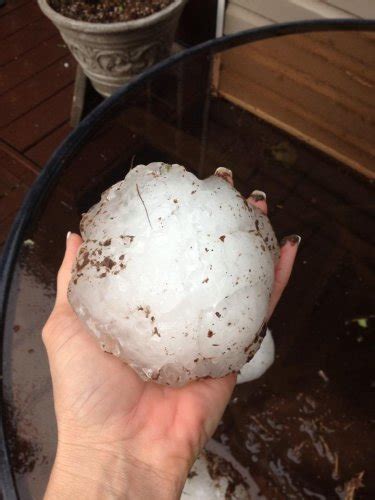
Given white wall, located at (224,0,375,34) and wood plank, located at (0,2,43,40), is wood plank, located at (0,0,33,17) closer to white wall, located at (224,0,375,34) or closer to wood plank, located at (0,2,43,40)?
wood plank, located at (0,2,43,40)

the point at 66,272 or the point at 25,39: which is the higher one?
the point at 66,272

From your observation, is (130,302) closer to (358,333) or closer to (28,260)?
(28,260)

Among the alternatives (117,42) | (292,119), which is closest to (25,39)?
(117,42)

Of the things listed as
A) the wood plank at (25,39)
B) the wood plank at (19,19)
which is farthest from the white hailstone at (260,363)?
the wood plank at (19,19)

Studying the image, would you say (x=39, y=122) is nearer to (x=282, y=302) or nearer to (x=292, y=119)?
(x=292, y=119)

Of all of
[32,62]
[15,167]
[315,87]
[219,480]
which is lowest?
[219,480]

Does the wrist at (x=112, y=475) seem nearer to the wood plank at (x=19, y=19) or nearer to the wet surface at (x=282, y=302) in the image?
the wet surface at (x=282, y=302)

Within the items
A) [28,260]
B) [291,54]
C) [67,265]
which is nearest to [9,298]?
[28,260]

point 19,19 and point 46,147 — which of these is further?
point 19,19
